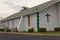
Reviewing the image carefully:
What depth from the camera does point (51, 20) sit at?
38.9 meters

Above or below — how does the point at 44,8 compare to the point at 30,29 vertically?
above

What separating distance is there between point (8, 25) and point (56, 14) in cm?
2076

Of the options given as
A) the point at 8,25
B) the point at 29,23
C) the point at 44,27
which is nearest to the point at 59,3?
the point at 44,27

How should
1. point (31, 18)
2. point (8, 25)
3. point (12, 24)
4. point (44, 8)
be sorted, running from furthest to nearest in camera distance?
point (8, 25)
point (12, 24)
point (31, 18)
point (44, 8)

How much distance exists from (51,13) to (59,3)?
2.40 metres

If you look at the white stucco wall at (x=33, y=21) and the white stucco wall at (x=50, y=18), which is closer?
the white stucco wall at (x=50, y=18)

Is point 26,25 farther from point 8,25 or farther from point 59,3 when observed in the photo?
point 8,25

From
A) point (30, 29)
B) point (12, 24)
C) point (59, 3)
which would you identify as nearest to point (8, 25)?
point (12, 24)

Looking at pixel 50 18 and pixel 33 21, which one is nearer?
pixel 50 18

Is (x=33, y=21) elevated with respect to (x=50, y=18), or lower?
lower

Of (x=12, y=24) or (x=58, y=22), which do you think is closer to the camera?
(x=58, y=22)

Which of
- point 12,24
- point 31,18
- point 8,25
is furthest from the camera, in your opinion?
point 8,25

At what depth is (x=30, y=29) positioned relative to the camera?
3916 cm

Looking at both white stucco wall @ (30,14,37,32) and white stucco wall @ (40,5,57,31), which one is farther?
white stucco wall @ (30,14,37,32)
